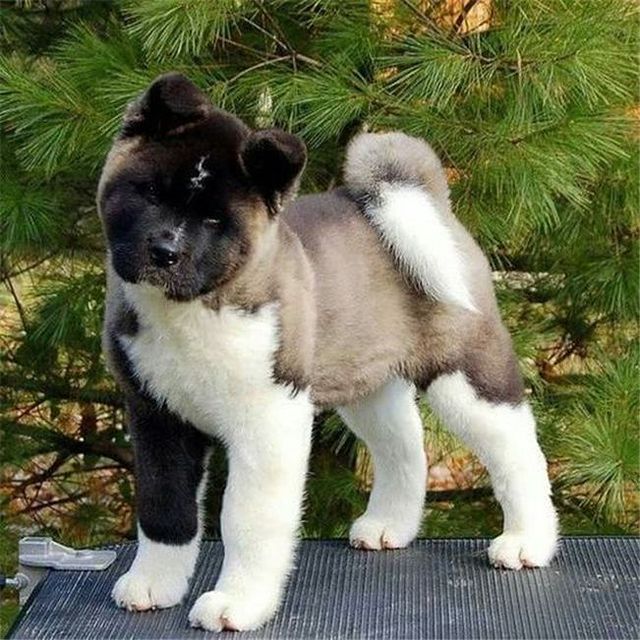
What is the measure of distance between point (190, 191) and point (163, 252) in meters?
0.10

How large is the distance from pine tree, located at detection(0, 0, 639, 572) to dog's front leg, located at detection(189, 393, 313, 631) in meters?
0.83

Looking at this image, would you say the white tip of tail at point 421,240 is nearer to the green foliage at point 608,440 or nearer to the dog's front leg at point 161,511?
the dog's front leg at point 161,511

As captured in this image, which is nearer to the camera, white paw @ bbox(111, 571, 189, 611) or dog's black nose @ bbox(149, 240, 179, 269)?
dog's black nose @ bbox(149, 240, 179, 269)

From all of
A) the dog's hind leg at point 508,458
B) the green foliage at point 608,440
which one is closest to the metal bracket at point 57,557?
the dog's hind leg at point 508,458

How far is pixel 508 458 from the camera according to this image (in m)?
2.20

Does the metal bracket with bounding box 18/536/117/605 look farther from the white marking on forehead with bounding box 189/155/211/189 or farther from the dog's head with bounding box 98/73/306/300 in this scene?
the white marking on forehead with bounding box 189/155/211/189

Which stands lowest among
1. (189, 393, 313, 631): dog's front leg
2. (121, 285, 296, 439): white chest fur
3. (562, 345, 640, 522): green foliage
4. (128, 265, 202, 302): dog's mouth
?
(562, 345, 640, 522): green foliage

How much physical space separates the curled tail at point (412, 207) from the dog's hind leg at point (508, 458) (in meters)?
0.15

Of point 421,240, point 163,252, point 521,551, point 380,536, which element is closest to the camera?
point 163,252

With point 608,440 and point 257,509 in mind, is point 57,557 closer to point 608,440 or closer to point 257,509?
point 257,509

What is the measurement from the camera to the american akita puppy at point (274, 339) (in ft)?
5.79

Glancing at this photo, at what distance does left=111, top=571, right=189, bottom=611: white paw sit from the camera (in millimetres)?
1955

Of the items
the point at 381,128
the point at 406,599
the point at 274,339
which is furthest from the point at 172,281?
the point at 381,128

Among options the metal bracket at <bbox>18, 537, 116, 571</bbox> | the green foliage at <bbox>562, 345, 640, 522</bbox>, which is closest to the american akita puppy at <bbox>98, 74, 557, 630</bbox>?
the metal bracket at <bbox>18, 537, 116, 571</bbox>
